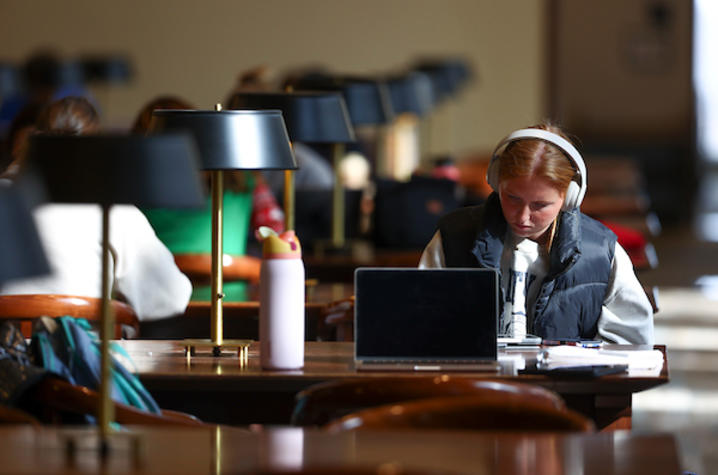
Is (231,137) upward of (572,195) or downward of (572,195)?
upward

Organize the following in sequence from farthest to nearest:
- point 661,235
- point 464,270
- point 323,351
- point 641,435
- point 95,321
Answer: point 661,235, point 95,321, point 323,351, point 464,270, point 641,435

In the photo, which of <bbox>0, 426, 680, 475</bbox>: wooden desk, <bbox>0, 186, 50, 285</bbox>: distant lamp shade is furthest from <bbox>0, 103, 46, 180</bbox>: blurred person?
<bbox>0, 186, 50, 285</bbox>: distant lamp shade

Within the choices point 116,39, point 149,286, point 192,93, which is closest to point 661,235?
point 192,93

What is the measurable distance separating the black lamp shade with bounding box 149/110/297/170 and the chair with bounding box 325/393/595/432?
2.66 ft

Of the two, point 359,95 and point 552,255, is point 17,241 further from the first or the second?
point 359,95

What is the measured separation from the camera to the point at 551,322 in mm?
3139

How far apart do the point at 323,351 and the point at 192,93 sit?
11123mm

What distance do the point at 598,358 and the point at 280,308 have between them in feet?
2.24

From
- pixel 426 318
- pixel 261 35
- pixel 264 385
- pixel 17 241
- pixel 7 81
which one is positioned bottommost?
pixel 264 385

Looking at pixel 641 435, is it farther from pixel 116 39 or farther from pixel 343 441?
pixel 116 39

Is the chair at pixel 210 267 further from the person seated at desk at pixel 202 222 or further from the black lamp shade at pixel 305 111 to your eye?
the black lamp shade at pixel 305 111

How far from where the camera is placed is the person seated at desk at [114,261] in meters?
3.53

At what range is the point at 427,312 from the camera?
8.92ft

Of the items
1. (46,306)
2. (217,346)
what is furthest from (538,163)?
(46,306)
